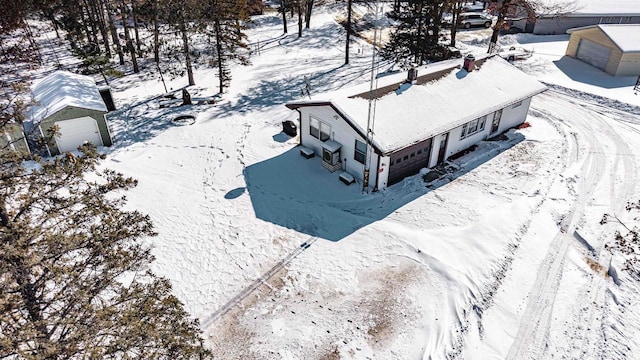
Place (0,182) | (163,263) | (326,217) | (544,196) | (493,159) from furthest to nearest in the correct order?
(493,159), (544,196), (326,217), (163,263), (0,182)

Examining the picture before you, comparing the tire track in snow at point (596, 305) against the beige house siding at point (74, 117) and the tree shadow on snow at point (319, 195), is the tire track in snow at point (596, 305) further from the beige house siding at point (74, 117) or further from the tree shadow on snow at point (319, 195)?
the beige house siding at point (74, 117)

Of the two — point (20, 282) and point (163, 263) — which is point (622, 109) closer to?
point (163, 263)

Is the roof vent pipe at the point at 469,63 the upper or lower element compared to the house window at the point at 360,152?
upper

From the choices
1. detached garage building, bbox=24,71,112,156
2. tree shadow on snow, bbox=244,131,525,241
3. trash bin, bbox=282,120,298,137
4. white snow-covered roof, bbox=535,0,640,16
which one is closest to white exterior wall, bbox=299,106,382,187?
tree shadow on snow, bbox=244,131,525,241

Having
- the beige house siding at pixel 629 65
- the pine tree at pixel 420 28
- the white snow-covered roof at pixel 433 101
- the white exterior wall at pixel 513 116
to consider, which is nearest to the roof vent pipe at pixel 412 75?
the white snow-covered roof at pixel 433 101

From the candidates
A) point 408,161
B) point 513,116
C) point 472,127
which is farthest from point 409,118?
point 513,116

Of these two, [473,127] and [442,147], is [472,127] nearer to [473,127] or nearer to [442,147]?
[473,127]

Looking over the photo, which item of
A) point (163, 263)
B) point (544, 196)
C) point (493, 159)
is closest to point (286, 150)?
point (163, 263)
